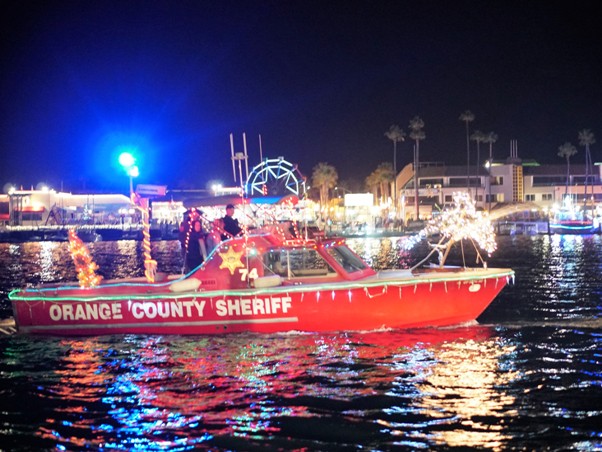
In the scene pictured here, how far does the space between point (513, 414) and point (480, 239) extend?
19.6 ft

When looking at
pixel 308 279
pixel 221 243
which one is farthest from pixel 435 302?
pixel 221 243

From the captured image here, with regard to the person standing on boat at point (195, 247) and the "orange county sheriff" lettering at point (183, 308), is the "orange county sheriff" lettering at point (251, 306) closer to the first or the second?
the "orange county sheriff" lettering at point (183, 308)

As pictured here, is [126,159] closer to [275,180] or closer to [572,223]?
[275,180]

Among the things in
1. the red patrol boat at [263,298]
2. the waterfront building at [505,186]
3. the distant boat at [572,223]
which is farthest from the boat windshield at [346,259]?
the waterfront building at [505,186]

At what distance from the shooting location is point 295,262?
55.5 feet

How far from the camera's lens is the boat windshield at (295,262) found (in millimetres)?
16562

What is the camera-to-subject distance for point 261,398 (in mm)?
12289

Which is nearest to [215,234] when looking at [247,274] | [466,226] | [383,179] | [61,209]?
[247,274]

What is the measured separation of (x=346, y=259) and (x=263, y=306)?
7.25 ft

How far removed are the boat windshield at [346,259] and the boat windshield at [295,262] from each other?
36cm

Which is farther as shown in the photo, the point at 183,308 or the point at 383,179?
the point at 383,179

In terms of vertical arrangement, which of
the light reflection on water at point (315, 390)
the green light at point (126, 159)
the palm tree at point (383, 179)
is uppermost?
the palm tree at point (383, 179)

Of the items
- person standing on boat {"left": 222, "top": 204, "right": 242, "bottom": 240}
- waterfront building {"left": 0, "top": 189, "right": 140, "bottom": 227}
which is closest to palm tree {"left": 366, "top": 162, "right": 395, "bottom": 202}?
waterfront building {"left": 0, "top": 189, "right": 140, "bottom": 227}

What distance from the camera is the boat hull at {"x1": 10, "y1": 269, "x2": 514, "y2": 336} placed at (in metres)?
16.1
